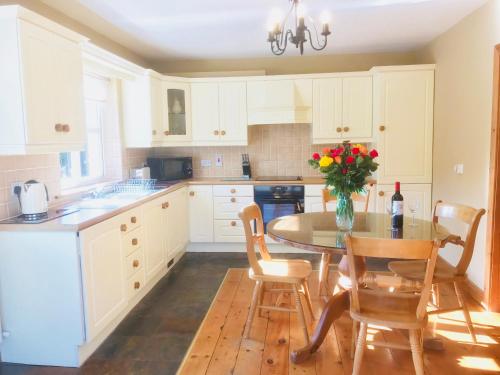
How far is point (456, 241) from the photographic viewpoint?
2357mm

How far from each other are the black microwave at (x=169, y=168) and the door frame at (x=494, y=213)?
3.21 meters

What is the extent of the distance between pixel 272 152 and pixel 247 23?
1.82m

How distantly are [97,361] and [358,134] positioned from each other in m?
3.41

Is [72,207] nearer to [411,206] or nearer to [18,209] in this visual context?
[18,209]

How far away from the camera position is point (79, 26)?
10.8 feet

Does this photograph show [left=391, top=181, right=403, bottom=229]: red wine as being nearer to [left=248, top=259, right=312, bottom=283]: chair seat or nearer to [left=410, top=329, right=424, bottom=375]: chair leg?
[left=248, top=259, right=312, bottom=283]: chair seat

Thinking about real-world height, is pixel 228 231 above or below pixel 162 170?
below

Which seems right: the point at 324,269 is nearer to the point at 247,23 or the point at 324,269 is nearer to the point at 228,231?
the point at 228,231

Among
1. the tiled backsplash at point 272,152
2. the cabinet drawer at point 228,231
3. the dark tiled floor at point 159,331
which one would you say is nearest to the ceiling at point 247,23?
the tiled backsplash at point 272,152

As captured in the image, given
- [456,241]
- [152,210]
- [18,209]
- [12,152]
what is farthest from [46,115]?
[456,241]

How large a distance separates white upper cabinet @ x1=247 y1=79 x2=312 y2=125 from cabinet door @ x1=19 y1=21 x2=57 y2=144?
2448mm

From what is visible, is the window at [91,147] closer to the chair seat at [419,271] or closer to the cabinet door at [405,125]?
the chair seat at [419,271]

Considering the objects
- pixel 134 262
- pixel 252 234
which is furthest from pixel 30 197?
pixel 252 234

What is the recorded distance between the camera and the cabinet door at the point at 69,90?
2477 millimetres
